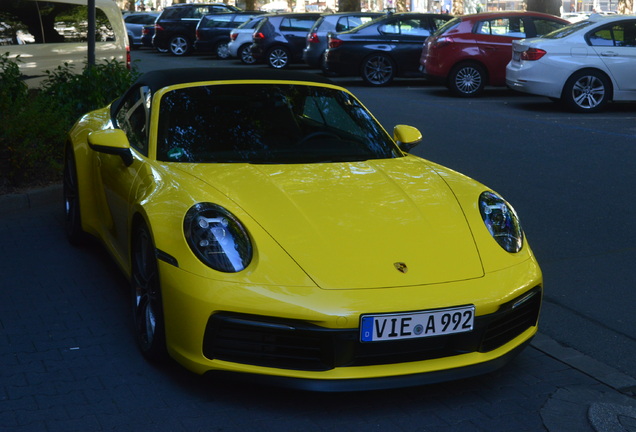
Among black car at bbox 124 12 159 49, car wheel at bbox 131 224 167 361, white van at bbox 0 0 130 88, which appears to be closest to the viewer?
car wheel at bbox 131 224 167 361

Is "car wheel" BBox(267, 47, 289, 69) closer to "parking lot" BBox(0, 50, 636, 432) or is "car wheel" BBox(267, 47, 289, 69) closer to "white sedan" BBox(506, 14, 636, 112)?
"white sedan" BBox(506, 14, 636, 112)

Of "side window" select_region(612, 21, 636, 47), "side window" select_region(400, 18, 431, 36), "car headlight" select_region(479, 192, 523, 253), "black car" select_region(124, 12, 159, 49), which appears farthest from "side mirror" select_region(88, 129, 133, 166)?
"black car" select_region(124, 12, 159, 49)

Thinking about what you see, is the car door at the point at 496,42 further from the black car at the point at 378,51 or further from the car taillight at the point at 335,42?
the car taillight at the point at 335,42

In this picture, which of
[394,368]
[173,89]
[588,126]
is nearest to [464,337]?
[394,368]

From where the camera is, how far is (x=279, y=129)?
5.12 meters

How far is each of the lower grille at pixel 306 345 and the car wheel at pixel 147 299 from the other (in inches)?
15.8

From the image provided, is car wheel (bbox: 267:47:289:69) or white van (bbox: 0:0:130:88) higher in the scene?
white van (bbox: 0:0:130:88)

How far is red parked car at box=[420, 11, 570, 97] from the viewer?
1698 cm

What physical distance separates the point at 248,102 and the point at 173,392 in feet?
6.32

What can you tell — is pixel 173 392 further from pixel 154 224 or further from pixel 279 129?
pixel 279 129

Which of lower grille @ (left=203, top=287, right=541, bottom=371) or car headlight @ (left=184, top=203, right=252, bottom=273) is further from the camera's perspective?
car headlight @ (left=184, top=203, right=252, bottom=273)

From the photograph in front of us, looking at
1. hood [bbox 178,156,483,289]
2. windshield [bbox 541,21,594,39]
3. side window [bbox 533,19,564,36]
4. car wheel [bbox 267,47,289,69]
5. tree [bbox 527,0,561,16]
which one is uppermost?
hood [bbox 178,156,483,289]

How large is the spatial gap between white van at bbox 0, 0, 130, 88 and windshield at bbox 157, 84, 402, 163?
7.07m

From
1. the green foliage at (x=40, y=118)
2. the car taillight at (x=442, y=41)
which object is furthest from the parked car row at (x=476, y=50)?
the green foliage at (x=40, y=118)
